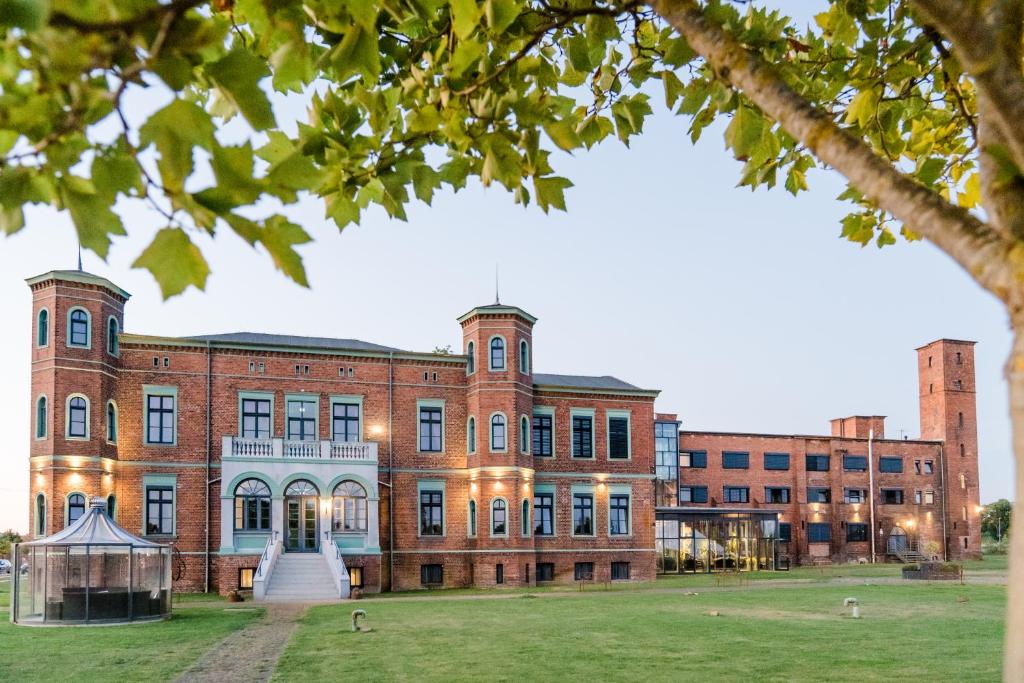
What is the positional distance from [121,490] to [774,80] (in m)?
31.3

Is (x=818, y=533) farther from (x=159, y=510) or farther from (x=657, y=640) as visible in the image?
(x=657, y=640)

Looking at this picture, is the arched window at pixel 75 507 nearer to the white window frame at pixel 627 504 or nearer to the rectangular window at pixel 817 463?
the white window frame at pixel 627 504

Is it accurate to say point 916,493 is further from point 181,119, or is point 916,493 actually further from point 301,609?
point 181,119

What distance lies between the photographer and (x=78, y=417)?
28.8m

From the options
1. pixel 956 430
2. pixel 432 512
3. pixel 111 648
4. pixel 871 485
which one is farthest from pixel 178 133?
pixel 956 430

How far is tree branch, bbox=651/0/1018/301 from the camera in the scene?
2.13 m

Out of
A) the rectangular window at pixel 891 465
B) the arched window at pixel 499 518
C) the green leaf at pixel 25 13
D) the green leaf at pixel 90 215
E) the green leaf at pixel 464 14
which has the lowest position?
the arched window at pixel 499 518

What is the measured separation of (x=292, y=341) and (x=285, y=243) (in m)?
32.6

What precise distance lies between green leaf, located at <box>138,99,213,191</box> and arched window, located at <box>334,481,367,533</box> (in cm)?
3081

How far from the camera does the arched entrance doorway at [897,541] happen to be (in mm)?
54250

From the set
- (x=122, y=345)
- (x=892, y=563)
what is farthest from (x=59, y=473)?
(x=892, y=563)

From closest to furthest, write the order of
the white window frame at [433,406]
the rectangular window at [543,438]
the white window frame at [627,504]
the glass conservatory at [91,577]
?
the glass conservatory at [91,577], the white window frame at [433,406], the rectangular window at [543,438], the white window frame at [627,504]

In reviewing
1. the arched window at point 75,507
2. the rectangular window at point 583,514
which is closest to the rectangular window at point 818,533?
the rectangular window at point 583,514

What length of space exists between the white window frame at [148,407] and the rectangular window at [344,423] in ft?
17.0
